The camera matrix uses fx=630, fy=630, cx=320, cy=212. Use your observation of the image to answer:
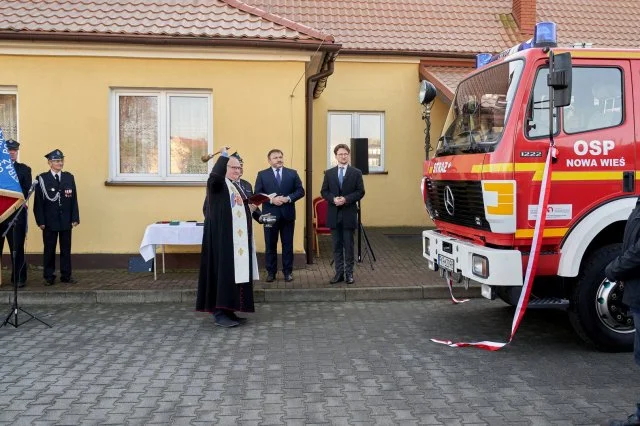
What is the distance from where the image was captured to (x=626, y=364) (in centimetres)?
Result: 546

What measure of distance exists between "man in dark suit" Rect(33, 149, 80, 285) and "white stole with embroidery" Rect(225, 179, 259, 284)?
3056mm

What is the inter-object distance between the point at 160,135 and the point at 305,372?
5.80 metres

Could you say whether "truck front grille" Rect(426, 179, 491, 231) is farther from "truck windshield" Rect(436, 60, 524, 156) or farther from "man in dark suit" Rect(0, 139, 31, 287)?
"man in dark suit" Rect(0, 139, 31, 287)

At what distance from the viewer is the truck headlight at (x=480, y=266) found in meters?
5.56

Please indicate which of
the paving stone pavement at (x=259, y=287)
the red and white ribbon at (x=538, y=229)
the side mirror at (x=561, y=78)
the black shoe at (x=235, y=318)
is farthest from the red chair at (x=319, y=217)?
the side mirror at (x=561, y=78)

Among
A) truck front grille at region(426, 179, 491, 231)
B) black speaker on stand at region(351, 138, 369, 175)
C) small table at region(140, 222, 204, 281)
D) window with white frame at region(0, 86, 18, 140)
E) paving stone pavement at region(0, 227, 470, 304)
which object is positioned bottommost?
paving stone pavement at region(0, 227, 470, 304)

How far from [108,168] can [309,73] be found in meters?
4.02

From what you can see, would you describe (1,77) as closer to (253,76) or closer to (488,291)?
(253,76)

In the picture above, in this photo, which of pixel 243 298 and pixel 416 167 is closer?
pixel 243 298

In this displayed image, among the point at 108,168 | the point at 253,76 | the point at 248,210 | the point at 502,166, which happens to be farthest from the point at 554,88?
the point at 108,168

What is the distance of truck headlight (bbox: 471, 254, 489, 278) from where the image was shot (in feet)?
18.2

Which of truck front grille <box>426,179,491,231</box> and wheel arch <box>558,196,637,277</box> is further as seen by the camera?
truck front grille <box>426,179,491,231</box>

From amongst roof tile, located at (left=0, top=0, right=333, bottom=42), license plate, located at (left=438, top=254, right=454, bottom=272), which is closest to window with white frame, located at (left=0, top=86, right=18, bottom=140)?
roof tile, located at (left=0, top=0, right=333, bottom=42)

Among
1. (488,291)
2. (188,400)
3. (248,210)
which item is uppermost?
(248,210)
